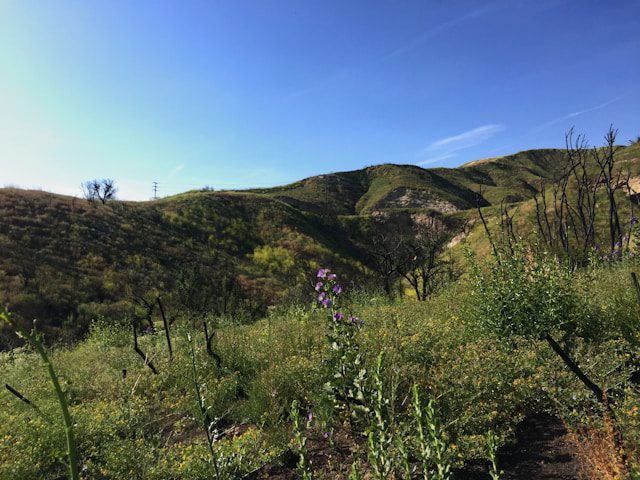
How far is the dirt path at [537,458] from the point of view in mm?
3287

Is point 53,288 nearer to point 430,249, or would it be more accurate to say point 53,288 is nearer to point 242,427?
point 430,249

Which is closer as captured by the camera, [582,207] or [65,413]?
[65,413]

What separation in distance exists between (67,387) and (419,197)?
78.3 metres

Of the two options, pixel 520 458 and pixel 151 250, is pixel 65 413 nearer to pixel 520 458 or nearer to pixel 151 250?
pixel 520 458

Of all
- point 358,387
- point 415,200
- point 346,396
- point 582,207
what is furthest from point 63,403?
point 415,200

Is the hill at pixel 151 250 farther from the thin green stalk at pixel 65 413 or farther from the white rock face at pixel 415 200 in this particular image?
the white rock face at pixel 415 200

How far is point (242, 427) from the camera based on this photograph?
4832 millimetres

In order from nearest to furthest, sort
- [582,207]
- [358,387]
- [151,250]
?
[358,387] → [582,207] → [151,250]

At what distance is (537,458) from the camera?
11.6 feet

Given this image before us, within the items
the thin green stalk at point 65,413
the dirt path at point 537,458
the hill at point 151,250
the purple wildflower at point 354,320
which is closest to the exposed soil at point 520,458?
the dirt path at point 537,458

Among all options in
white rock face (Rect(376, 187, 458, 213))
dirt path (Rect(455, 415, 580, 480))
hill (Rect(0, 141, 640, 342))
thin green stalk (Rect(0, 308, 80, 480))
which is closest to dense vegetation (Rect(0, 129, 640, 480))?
thin green stalk (Rect(0, 308, 80, 480))

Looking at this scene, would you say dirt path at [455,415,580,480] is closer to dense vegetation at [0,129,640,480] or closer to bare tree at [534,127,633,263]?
dense vegetation at [0,129,640,480]

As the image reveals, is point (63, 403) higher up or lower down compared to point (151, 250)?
higher up

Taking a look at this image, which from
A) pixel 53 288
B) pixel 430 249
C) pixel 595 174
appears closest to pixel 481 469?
pixel 430 249
